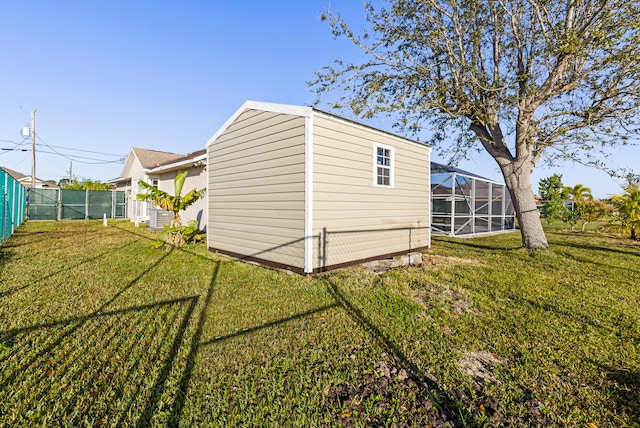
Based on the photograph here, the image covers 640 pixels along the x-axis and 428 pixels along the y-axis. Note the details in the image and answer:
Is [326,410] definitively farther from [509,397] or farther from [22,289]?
[22,289]

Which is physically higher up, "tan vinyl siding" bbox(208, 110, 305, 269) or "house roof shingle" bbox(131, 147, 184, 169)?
"house roof shingle" bbox(131, 147, 184, 169)

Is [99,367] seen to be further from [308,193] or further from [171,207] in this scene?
[171,207]

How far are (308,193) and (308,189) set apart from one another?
8cm

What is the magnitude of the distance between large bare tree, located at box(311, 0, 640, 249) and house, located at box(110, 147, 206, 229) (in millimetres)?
6047

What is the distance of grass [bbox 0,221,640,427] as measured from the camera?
7.07 feet

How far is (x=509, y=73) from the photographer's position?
8.62 meters

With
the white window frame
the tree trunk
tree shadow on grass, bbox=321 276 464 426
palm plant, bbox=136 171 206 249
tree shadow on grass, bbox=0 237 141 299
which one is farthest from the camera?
palm plant, bbox=136 171 206 249

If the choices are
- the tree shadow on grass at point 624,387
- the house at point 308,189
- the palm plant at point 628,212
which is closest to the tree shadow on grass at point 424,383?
the tree shadow on grass at point 624,387

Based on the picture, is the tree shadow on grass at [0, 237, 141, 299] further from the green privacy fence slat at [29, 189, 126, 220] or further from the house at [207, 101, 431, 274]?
the green privacy fence slat at [29, 189, 126, 220]

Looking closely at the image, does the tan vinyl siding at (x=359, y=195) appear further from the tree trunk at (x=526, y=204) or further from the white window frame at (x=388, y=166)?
the tree trunk at (x=526, y=204)

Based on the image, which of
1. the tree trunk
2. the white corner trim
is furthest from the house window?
the tree trunk

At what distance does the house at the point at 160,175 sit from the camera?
39.0ft

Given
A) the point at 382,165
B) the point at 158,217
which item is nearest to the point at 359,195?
the point at 382,165

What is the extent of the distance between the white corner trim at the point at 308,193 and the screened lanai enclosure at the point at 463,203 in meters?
9.06
